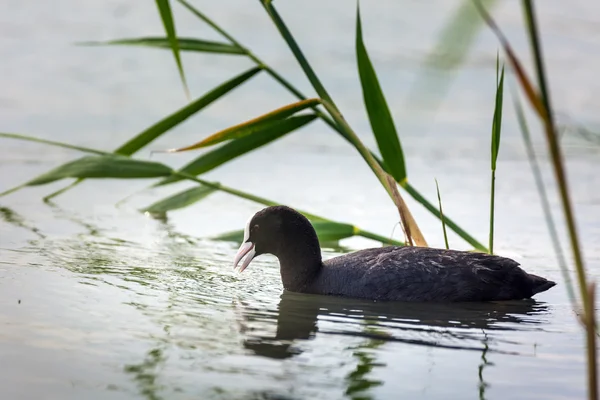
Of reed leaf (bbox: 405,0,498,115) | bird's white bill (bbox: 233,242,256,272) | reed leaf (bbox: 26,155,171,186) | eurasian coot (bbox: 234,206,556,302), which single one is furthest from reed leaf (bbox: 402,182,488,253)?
reed leaf (bbox: 405,0,498,115)

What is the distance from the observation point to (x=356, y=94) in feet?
37.9

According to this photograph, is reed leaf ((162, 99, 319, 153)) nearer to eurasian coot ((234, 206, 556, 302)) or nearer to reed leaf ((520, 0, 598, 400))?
eurasian coot ((234, 206, 556, 302))

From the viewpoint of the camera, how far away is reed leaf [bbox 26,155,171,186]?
5.18 metres

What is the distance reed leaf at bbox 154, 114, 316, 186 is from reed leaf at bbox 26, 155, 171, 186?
104mm

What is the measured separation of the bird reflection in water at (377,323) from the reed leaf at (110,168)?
0.99 m

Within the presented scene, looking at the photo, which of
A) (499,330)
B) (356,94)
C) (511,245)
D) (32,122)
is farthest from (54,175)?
(356,94)

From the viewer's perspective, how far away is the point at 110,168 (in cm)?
520

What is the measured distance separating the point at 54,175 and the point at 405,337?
7.47 feet

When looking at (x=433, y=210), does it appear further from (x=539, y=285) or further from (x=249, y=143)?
(x=249, y=143)

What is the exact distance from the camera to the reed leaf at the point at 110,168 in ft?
17.0

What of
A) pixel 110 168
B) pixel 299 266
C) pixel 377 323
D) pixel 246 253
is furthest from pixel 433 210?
pixel 110 168

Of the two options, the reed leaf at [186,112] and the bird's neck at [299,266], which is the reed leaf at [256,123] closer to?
the reed leaf at [186,112]

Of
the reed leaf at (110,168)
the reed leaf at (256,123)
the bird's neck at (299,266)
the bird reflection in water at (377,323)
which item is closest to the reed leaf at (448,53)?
the bird reflection in water at (377,323)

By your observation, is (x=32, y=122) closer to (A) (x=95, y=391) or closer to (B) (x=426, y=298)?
(B) (x=426, y=298)
